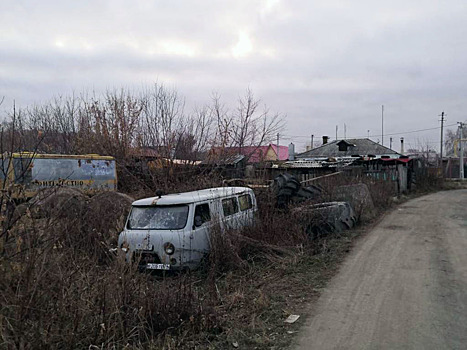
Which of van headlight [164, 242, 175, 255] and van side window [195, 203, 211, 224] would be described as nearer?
van headlight [164, 242, 175, 255]

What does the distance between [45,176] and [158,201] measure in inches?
289

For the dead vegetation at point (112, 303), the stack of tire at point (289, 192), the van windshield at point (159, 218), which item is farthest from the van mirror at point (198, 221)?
the stack of tire at point (289, 192)

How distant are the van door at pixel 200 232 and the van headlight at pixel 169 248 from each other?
345mm

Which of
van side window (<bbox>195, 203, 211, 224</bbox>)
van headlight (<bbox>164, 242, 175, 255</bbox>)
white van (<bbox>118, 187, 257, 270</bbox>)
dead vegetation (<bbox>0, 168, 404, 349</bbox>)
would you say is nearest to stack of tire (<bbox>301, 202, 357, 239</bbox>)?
white van (<bbox>118, 187, 257, 270</bbox>)

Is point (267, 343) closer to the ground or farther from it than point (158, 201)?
closer to the ground

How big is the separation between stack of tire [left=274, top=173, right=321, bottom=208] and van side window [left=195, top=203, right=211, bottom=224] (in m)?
3.10

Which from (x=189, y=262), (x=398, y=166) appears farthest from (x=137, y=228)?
(x=398, y=166)

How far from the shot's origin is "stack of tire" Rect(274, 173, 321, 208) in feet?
36.7

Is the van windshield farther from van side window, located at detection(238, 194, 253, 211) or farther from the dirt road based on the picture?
the dirt road

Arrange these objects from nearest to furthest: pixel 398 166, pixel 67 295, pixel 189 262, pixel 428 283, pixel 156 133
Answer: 1. pixel 67 295
2. pixel 428 283
3. pixel 189 262
4. pixel 156 133
5. pixel 398 166

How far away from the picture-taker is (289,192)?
11.4 metres

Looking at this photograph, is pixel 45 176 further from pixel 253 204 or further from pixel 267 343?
pixel 267 343

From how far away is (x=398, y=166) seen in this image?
897 inches

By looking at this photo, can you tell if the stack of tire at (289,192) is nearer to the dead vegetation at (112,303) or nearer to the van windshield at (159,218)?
the van windshield at (159,218)
